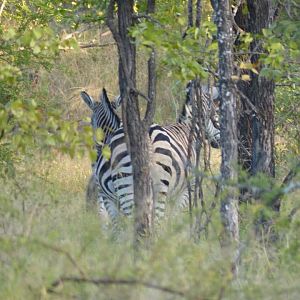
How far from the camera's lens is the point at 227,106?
21.5 ft

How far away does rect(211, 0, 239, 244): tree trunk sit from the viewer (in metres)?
6.50

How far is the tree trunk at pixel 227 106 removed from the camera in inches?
256

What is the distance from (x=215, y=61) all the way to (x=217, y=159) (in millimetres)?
6819

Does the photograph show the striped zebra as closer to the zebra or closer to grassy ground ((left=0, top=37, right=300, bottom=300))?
the zebra

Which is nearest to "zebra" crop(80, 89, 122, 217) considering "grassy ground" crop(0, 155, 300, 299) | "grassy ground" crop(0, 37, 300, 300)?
"grassy ground" crop(0, 37, 300, 300)

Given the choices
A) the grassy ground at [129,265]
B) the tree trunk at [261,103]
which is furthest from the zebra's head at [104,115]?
the grassy ground at [129,265]

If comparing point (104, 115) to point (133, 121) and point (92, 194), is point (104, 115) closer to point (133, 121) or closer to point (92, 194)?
point (92, 194)

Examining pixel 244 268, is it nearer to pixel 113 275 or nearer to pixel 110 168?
pixel 113 275

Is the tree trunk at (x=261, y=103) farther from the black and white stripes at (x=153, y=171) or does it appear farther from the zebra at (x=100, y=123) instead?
the zebra at (x=100, y=123)

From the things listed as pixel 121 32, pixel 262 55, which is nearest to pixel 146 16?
pixel 121 32

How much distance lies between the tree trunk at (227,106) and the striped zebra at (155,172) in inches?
99.4

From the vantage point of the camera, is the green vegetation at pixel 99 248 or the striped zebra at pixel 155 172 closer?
the green vegetation at pixel 99 248

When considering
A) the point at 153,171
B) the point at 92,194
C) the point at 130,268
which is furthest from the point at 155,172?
the point at 130,268

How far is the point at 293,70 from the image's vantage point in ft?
25.5
